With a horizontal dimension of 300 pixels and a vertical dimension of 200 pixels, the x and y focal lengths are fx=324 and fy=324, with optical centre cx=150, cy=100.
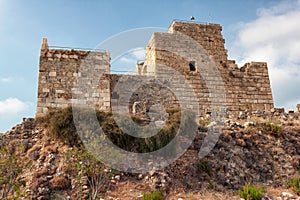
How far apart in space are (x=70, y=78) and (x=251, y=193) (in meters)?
8.98

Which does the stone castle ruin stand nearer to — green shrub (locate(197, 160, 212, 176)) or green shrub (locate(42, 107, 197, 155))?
green shrub (locate(42, 107, 197, 155))

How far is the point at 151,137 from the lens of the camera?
37.6 ft

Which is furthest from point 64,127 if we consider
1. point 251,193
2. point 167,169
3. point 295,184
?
point 295,184

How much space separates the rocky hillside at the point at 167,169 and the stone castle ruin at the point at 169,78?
2.32 m

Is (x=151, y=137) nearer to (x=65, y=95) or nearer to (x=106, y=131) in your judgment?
(x=106, y=131)

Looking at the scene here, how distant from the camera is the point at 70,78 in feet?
47.4

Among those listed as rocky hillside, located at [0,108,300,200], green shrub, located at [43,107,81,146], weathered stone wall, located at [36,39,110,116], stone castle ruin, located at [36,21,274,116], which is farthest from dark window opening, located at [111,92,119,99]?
rocky hillside, located at [0,108,300,200]

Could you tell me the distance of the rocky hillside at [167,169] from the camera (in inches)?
377

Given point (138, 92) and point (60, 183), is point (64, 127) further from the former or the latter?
point (138, 92)

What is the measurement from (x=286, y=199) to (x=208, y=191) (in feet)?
7.57

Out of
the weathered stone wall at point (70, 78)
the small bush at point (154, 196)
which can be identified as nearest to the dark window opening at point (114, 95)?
the weathered stone wall at point (70, 78)

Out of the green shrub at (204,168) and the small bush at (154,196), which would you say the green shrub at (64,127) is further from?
the green shrub at (204,168)

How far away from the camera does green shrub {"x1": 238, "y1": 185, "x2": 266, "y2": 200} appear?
9.46 m

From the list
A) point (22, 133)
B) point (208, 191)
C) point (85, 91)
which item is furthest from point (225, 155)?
point (22, 133)
